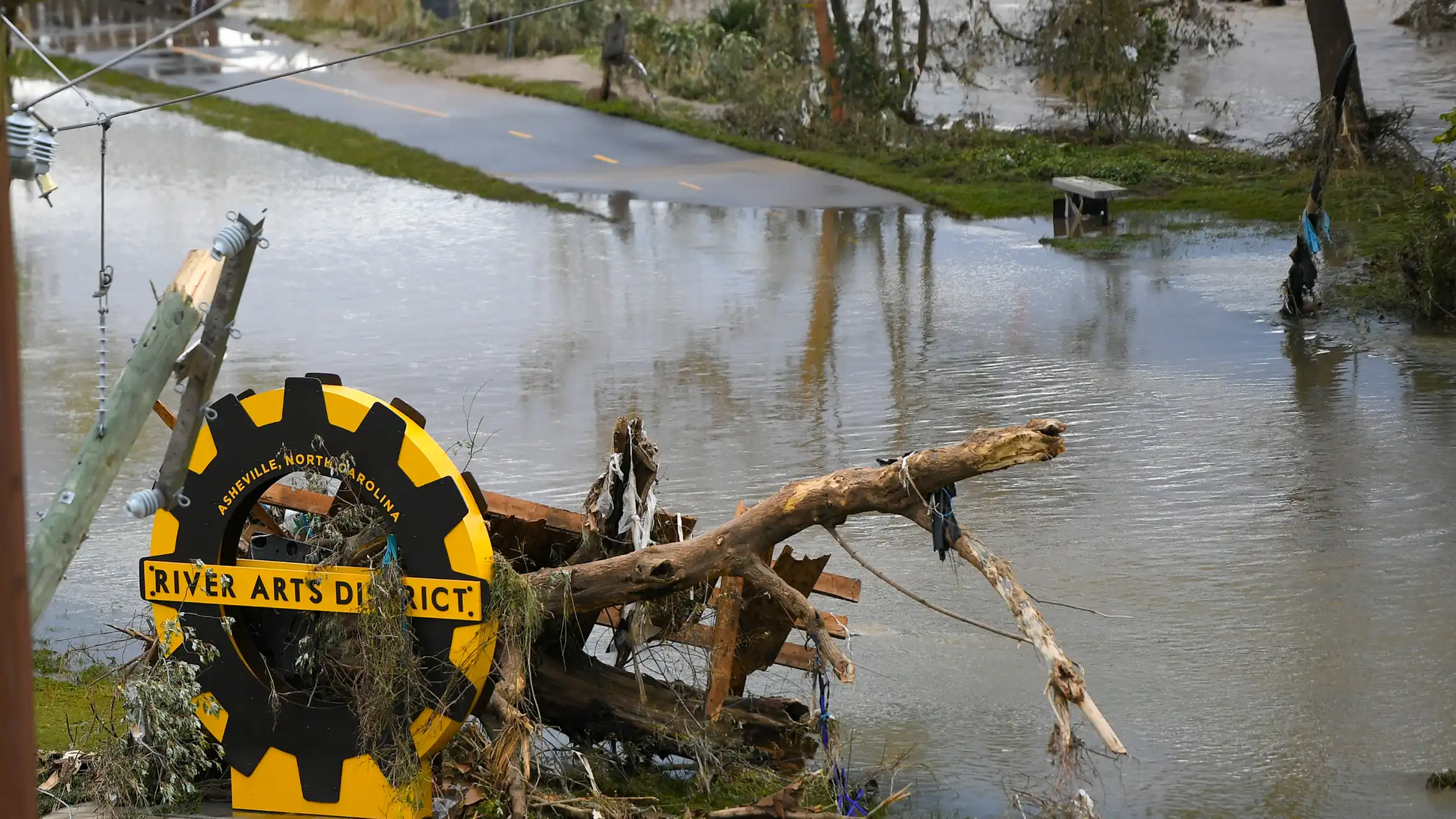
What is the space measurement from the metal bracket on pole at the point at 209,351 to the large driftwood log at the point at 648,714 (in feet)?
6.04

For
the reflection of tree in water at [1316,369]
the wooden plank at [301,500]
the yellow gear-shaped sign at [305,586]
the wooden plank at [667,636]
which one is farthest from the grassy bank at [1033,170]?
the yellow gear-shaped sign at [305,586]

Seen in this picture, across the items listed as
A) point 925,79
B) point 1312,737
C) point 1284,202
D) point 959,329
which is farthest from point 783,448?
point 925,79

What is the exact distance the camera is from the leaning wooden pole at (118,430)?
5750 millimetres

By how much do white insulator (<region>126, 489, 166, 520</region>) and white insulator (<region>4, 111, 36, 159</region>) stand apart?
152 centimetres

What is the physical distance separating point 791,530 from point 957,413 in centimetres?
645

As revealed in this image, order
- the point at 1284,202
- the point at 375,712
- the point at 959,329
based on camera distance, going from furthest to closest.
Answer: the point at 1284,202 < the point at 959,329 < the point at 375,712

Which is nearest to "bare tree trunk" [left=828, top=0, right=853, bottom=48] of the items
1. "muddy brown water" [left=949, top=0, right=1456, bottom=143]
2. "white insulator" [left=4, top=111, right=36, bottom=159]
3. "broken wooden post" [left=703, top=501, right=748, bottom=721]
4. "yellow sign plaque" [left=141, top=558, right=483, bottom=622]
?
"muddy brown water" [left=949, top=0, right=1456, bottom=143]

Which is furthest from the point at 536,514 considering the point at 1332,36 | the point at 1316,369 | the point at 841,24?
the point at 841,24

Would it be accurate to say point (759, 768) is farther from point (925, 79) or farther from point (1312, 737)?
point (925, 79)

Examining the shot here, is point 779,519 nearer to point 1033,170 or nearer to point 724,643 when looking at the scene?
point 724,643

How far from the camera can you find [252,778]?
7309 mm

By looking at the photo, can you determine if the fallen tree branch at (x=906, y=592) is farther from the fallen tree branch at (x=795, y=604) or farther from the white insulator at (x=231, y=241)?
the white insulator at (x=231, y=241)

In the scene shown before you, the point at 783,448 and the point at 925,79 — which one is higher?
the point at 925,79

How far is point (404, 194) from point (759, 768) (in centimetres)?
1670
